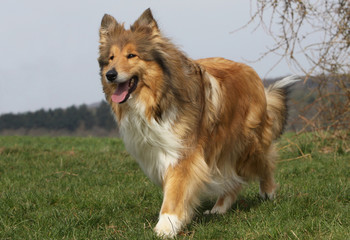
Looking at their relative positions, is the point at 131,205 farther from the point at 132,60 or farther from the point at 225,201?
the point at 132,60

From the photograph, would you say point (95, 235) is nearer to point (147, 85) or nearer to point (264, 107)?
point (147, 85)

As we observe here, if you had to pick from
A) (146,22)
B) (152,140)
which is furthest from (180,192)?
(146,22)

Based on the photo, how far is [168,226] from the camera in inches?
163

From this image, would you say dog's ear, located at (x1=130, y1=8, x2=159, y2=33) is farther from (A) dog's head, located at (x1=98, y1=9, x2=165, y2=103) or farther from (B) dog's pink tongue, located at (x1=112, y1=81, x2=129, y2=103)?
(B) dog's pink tongue, located at (x1=112, y1=81, x2=129, y2=103)

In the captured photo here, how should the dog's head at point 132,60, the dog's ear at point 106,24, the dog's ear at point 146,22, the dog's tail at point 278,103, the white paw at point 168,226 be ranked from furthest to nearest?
the dog's tail at point 278,103
the dog's ear at point 106,24
the dog's ear at point 146,22
the dog's head at point 132,60
the white paw at point 168,226

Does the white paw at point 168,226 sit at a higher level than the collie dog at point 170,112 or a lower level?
lower

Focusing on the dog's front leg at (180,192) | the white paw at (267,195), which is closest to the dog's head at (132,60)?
the dog's front leg at (180,192)

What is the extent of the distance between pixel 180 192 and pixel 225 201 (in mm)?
1298

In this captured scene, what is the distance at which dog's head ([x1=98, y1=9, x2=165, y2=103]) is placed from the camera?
4254 mm

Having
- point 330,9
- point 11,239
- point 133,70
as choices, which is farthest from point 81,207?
point 330,9

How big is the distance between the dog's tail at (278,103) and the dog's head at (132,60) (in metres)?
1.92

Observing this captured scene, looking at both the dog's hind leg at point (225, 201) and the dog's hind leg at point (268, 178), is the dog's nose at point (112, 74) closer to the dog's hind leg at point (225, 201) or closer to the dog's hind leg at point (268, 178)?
the dog's hind leg at point (225, 201)

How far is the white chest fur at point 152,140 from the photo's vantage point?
4.31 metres

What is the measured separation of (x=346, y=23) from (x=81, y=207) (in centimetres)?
627
